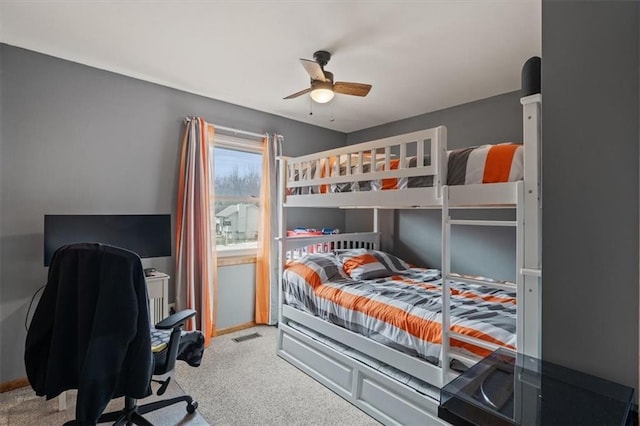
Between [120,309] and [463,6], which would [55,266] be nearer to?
[120,309]

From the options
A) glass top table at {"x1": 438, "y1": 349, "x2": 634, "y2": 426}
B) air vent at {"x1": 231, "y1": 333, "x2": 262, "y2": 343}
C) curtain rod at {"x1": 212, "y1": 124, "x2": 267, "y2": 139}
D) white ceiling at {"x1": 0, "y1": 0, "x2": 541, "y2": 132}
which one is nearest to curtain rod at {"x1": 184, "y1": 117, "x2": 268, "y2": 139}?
curtain rod at {"x1": 212, "y1": 124, "x2": 267, "y2": 139}

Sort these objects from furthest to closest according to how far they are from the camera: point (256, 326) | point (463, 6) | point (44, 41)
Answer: point (256, 326)
point (44, 41)
point (463, 6)

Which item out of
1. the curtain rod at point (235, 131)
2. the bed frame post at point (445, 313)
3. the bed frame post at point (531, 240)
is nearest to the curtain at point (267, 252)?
the curtain rod at point (235, 131)

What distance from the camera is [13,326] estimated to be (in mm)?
2475

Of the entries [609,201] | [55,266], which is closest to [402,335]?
[609,201]

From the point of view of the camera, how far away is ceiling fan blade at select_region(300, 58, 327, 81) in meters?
2.14

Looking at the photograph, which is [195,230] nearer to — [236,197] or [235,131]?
[236,197]

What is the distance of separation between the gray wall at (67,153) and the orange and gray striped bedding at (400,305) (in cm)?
145

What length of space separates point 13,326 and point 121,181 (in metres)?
1.34

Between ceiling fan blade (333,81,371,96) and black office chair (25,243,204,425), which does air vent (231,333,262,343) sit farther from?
ceiling fan blade (333,81,371,96)

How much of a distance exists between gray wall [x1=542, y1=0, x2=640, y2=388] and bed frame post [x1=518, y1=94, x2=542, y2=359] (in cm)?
50

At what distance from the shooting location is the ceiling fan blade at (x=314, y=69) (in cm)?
214

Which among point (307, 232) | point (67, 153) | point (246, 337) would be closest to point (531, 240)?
point (307, 232)

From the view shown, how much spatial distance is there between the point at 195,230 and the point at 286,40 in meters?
1.96
